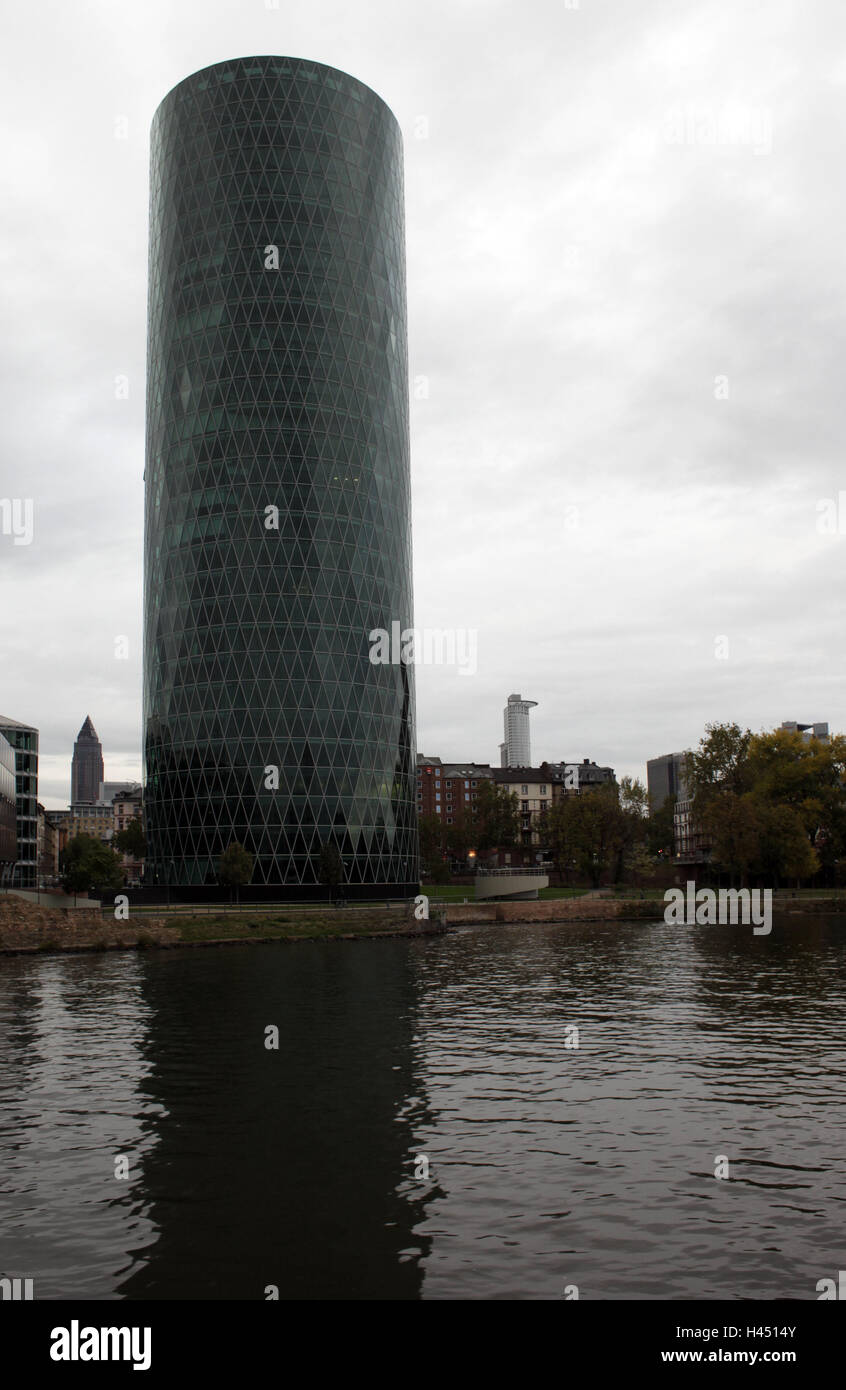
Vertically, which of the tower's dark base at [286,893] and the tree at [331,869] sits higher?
the tree at [331,869]

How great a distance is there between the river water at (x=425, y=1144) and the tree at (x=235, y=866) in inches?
2677

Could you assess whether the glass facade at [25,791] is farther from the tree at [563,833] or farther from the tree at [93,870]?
the tree at [93,870]

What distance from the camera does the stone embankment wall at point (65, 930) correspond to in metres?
73.4

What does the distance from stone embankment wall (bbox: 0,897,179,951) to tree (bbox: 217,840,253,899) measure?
110ft

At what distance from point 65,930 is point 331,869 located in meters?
50.5

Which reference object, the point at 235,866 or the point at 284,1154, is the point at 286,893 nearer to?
the point at 235,866

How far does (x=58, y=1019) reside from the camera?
40562 mm

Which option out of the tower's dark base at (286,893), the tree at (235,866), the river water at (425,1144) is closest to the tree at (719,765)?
the tower's dark base at (286,893)

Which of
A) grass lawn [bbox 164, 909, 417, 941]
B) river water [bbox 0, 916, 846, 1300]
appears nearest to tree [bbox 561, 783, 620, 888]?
grass lawn [bbox 164, 909, 417, 941]

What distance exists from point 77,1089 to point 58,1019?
13.4 meters

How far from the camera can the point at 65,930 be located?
3017 inches

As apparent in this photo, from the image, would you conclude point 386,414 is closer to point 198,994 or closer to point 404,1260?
point 198,994

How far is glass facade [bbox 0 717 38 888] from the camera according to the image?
185500 millimetres
